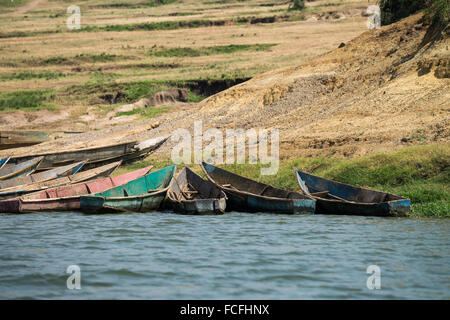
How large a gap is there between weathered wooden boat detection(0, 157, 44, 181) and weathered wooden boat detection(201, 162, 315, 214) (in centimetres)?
814

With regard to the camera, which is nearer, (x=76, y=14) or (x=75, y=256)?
(x=75, y=256)

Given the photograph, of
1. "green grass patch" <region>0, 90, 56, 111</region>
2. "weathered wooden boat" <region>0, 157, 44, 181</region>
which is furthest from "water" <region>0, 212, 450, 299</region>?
"green grass patch" <region>0, 90, 56, 111</region>

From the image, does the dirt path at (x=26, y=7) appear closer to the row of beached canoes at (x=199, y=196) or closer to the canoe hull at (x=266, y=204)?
the row of beached canoes at (x=199, y=196)

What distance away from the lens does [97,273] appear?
12.3 meters

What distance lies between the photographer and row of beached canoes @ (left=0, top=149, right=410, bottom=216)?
1767 cm

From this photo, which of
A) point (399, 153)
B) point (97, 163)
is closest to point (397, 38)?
point (399, 153)

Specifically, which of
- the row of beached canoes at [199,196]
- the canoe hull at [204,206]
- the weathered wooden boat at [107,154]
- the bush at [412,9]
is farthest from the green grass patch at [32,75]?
the canoe hull at [204,206]

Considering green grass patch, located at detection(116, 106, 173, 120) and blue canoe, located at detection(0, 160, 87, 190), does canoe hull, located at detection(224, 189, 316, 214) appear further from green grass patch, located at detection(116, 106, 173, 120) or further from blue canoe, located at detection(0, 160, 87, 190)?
green grass patch, located at detection(116, 106, 173, 120)

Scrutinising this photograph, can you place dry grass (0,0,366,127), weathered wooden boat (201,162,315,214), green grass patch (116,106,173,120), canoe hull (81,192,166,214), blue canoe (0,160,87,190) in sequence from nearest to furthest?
1. weathered wooden boat (201,162,315,214)
2. canoe hull (81,192,166,214)
3. blue canoe (0,160,87,190)
4. green grass patch (116,106,173,120)
5. dry grass (0,0,366,127)

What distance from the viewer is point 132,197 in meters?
18.9

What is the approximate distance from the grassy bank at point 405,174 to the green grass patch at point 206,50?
52437 millimetres
